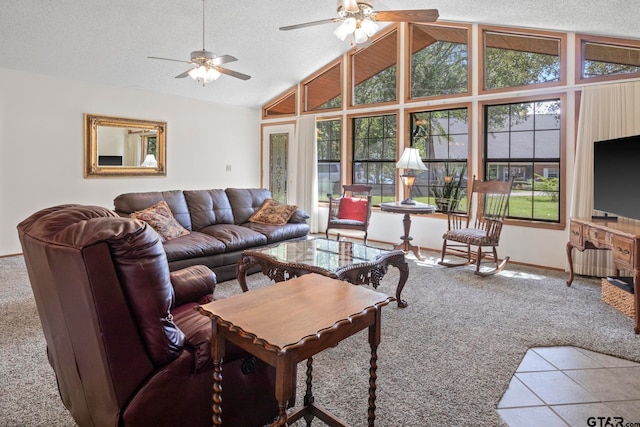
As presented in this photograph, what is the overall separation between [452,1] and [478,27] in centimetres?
92

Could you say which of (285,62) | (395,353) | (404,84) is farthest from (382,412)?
(285,62)

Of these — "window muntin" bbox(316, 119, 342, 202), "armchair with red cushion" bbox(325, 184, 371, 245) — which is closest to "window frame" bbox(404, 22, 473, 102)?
"window muntin" bbox(316, 119, 342, 202)

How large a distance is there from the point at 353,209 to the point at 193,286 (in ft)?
11.7

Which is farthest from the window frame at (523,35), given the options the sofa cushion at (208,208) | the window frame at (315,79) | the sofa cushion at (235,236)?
the sofa cushion at (208,208)

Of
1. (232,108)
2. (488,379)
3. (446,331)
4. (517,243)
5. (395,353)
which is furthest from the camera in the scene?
(232,108)

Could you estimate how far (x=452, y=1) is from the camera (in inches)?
178

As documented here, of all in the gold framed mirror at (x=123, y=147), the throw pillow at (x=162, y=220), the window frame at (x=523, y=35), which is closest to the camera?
the throw pillow at (x=162, y=220)

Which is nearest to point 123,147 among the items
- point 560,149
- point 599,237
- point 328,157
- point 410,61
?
point 328,157

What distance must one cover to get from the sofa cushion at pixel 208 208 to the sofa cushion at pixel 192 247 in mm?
432

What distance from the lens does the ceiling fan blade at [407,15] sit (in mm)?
3070

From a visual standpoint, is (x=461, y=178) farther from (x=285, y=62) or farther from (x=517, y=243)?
(x=285, y=62)

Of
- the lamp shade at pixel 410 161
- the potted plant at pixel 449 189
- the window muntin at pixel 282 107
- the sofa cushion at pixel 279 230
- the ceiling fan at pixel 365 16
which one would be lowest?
the sofa cushion at pixel 279 230

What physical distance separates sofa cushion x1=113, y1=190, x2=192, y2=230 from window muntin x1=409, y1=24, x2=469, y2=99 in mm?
3719

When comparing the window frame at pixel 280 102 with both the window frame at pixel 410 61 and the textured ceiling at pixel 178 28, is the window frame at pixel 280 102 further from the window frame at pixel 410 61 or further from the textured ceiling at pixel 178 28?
the window frame at pixel 410 61
